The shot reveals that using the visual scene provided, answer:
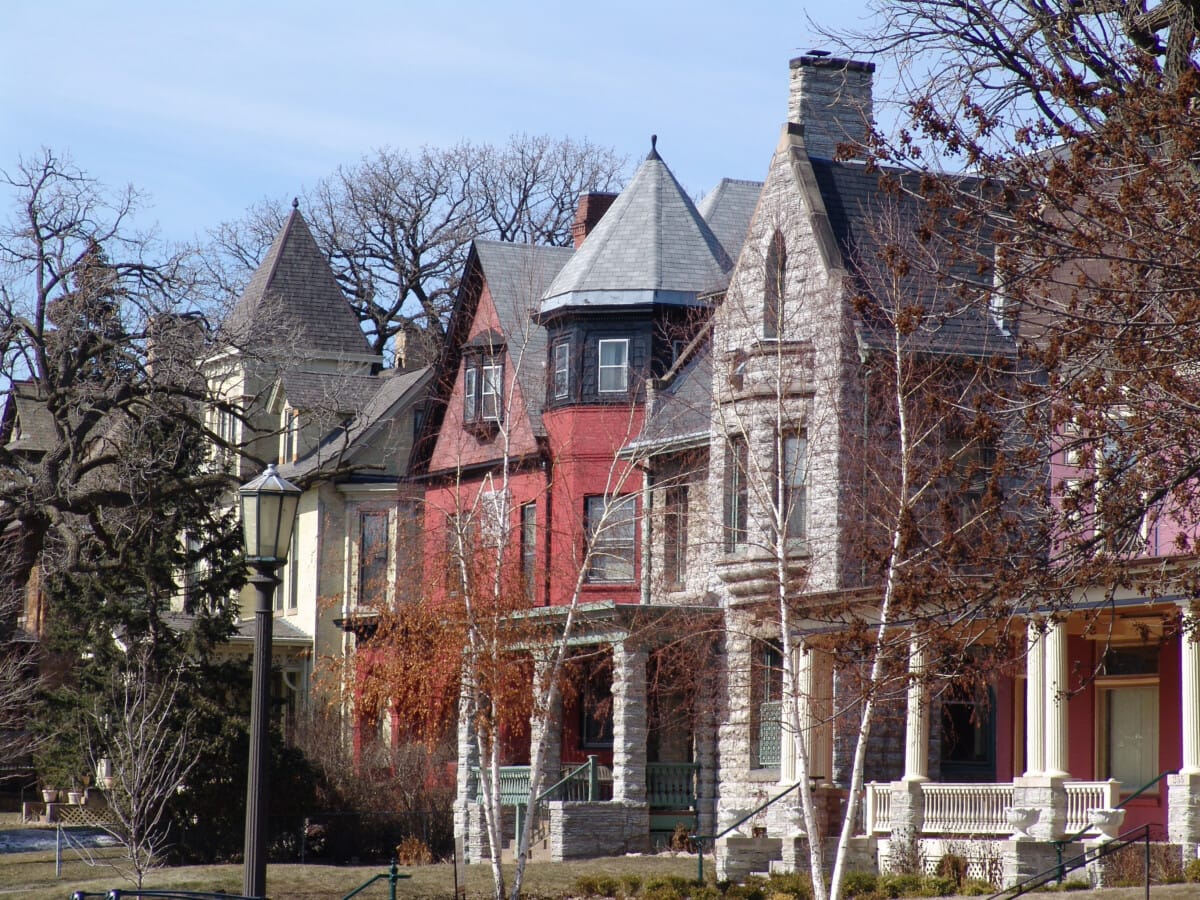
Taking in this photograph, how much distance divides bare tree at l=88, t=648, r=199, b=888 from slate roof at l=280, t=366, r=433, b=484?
10104 mm

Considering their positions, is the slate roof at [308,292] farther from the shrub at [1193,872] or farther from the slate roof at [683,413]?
the shrub at [1193,872]

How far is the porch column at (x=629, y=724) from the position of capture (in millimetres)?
31000

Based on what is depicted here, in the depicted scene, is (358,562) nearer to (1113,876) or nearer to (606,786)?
(606,786)

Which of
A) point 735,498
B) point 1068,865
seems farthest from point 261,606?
point 735,498

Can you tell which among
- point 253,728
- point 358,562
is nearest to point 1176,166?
point 253,728

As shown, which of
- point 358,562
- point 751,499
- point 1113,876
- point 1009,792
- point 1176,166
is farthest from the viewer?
point 358,562

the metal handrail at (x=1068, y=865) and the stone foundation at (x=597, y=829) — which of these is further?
the stone foundation at (x=597, y=829)

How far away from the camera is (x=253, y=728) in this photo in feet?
50.5

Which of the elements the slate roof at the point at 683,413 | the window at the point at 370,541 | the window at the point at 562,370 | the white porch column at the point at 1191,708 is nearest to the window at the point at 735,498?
the slate roof at the point at 683,413

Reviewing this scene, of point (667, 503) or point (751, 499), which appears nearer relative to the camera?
point (751, 499)

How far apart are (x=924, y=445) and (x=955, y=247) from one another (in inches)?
511

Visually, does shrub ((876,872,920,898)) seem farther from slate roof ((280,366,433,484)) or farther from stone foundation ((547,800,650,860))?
slate roof ((280,366,433,484))

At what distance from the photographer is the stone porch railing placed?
23.7m

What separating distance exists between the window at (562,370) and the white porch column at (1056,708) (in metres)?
13.2
